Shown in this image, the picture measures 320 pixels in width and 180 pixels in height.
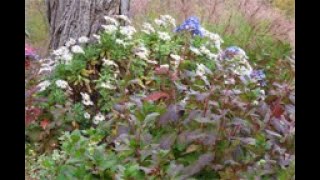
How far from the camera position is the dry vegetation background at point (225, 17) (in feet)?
23.0

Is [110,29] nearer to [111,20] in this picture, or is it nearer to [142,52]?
[111,20]

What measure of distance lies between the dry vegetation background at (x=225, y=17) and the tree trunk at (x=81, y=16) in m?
2.00

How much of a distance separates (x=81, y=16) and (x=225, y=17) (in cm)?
304

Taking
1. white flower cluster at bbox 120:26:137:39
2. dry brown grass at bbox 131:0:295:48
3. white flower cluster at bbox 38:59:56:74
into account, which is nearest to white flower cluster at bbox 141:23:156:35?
white flower cluster at bbox 120:26:137:39

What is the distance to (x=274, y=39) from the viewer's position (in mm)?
6938

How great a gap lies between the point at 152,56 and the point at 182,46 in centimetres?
26

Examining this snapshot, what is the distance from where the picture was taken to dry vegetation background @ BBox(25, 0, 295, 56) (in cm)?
702

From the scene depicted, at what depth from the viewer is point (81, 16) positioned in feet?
15.4

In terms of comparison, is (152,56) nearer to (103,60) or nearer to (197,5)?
(103,60)

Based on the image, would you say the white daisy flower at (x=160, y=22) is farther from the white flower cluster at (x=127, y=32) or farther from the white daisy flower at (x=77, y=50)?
the white daisy flower at (x=77, y=50)

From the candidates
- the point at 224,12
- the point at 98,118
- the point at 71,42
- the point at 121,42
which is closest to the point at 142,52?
the point at 121,42

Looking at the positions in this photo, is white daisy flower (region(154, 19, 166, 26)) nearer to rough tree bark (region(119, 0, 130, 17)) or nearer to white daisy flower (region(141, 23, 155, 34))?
white daisy flower (region(141, 23, 155, 34))

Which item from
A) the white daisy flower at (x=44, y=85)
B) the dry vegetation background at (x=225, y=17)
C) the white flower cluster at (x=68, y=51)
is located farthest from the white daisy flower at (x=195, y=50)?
the dry vegetation background at (x=225, y=17)
